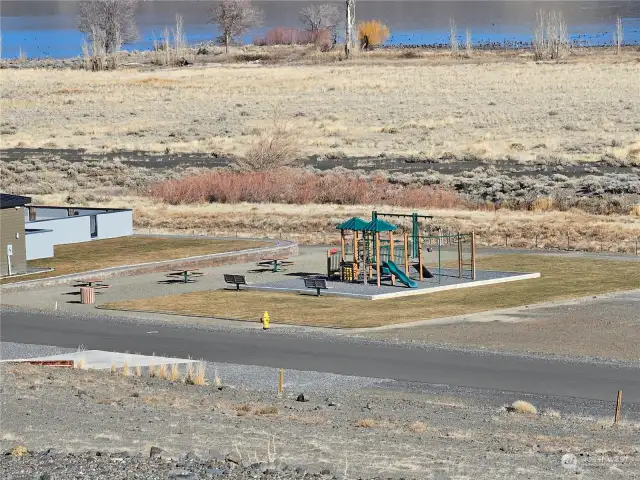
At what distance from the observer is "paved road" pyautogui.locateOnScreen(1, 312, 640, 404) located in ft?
104

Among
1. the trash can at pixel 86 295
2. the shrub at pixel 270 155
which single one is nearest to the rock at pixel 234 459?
the trash can at pixel 86 295

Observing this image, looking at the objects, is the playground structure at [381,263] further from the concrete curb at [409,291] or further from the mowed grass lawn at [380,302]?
the mowed grass lawn at [380,302]

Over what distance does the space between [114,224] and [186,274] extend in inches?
482

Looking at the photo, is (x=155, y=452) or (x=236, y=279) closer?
(x=155, y=452)

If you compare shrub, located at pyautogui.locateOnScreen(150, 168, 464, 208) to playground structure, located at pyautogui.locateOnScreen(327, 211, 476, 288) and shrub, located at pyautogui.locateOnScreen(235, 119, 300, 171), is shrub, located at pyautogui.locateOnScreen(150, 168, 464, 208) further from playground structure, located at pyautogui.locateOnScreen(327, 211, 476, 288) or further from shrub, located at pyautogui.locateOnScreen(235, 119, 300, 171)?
playground structure, located at pyautogui.locateOnScreen(327, 211, 476, 288)

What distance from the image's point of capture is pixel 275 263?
169 feet

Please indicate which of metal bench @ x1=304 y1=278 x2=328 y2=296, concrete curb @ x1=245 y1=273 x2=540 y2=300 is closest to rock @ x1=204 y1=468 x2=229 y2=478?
concrete curb @ x1=245 y1=273 x2=540 y2=300

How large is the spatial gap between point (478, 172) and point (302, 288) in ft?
122

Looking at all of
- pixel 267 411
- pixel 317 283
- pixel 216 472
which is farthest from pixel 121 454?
pixel 317 283

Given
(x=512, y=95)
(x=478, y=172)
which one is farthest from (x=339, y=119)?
(x=478, y=172)

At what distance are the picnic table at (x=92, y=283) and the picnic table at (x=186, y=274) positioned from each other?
278 centimetres

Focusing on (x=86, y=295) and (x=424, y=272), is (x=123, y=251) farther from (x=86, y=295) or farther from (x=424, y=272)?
(x=424, y=272)

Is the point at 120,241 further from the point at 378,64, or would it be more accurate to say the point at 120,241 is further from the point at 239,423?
the point at 378,64

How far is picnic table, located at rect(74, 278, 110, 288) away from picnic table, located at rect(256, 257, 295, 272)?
6608 millimetres
